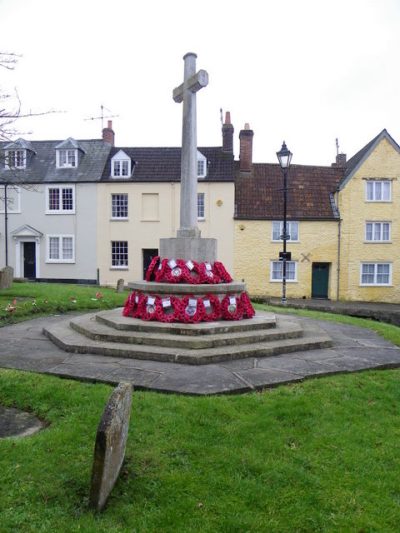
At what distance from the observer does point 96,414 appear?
4258 mm

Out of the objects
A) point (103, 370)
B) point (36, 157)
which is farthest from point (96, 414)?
point (36, 157)

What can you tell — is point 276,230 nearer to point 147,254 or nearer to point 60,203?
point 147,254

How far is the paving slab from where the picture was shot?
5188mm

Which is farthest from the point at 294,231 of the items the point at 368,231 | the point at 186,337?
the point at 186,337

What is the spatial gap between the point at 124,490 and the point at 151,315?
4.94m

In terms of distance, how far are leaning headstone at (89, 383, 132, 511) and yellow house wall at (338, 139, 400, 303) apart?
26256 mm

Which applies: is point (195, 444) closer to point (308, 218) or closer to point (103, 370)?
point (103, 370)

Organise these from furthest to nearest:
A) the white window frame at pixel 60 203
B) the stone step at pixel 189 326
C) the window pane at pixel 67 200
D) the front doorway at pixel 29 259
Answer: the front doorway at pixel 29 259 → the window pane at pixel 67 200 → the white window frame at pixel 60 203 → the stone step at pixel 189 326

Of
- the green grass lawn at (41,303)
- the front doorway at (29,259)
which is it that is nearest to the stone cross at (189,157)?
the green grass lawn at (41,303)

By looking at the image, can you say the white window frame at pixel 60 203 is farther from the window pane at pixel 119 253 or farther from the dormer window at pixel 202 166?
the dormer window at pixel 202 166

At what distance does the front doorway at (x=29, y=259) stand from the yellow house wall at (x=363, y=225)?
2137 cm

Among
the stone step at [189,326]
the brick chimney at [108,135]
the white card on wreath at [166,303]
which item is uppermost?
the brick chimney at [108,135]

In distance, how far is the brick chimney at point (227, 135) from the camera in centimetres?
2881

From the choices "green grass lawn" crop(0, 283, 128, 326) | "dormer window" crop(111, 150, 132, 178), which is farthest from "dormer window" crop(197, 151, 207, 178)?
"green grass lawn" crop(0, 283, 128, 326)
